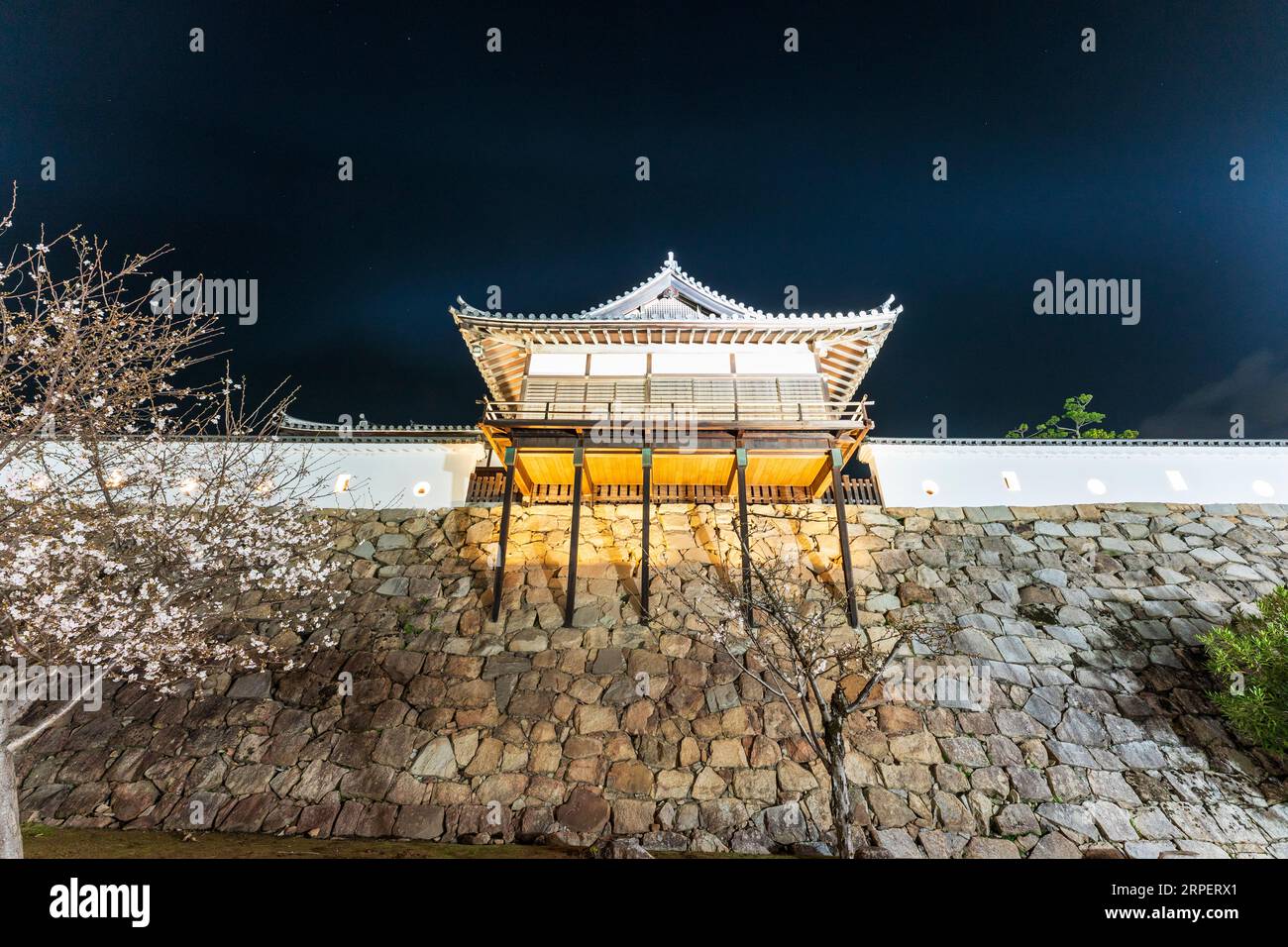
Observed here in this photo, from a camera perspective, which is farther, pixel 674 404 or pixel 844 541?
pixel 674 404

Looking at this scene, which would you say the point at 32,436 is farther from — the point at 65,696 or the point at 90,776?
the point at 90,776

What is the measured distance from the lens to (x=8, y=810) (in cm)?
504

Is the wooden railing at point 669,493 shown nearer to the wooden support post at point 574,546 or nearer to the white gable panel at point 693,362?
the wooden support post at point 574,546

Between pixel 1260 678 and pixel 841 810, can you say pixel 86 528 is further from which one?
pixel 1260 678

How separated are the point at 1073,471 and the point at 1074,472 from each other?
4 centimetres

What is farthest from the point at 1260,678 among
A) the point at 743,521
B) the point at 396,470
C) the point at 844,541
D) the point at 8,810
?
the point at 396,470

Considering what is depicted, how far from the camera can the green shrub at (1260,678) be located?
25.5 feet

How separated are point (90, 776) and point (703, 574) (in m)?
11.3

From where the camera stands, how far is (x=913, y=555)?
1249cm

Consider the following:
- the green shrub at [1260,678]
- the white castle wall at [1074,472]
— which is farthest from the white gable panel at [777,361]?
the green shrub at [1260,678]

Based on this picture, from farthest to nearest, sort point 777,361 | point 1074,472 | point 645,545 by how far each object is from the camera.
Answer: point 1074,472 → point 777,361 → point 645,545

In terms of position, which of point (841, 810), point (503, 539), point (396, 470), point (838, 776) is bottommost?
point (841, 810)

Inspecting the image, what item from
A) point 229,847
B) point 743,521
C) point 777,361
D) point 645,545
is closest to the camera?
point 229,847

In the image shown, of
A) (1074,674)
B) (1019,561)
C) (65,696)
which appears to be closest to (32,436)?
(65,696)
